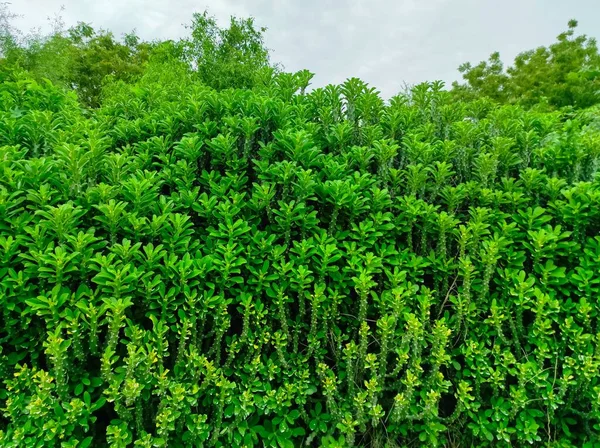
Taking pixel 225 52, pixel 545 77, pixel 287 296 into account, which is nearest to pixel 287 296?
pixel 287 296

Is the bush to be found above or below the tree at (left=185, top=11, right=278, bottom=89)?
below

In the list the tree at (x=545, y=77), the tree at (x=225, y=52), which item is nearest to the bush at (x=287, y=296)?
the tree at (x=225, y=52)

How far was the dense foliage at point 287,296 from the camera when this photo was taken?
2043mm

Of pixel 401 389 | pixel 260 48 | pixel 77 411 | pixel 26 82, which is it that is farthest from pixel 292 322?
pixel 260 48

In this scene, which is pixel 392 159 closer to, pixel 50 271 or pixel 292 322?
pixel 292 322

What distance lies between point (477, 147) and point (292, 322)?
2.38 meters

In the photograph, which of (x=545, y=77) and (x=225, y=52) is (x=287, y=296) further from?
(x=545, y=77)

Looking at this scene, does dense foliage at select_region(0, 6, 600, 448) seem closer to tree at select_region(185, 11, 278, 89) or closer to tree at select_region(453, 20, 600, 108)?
tree at select_region(185, 11, 278, 89)

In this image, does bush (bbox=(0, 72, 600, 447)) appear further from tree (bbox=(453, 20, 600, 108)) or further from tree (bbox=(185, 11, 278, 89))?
tree (bbox=(453, 20, 600, 108))

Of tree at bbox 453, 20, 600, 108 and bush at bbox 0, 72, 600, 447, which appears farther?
tree at bbox 453, 20, 600, 108

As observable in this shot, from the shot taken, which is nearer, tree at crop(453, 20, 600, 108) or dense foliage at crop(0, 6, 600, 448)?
dense foliage at crop(0, 6, 600, 448)

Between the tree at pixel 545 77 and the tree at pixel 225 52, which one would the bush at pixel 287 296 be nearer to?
the tree at pixel 225 52

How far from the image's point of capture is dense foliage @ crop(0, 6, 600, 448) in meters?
2.04

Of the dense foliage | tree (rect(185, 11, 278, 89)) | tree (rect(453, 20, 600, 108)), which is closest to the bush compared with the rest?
the dense foliage
